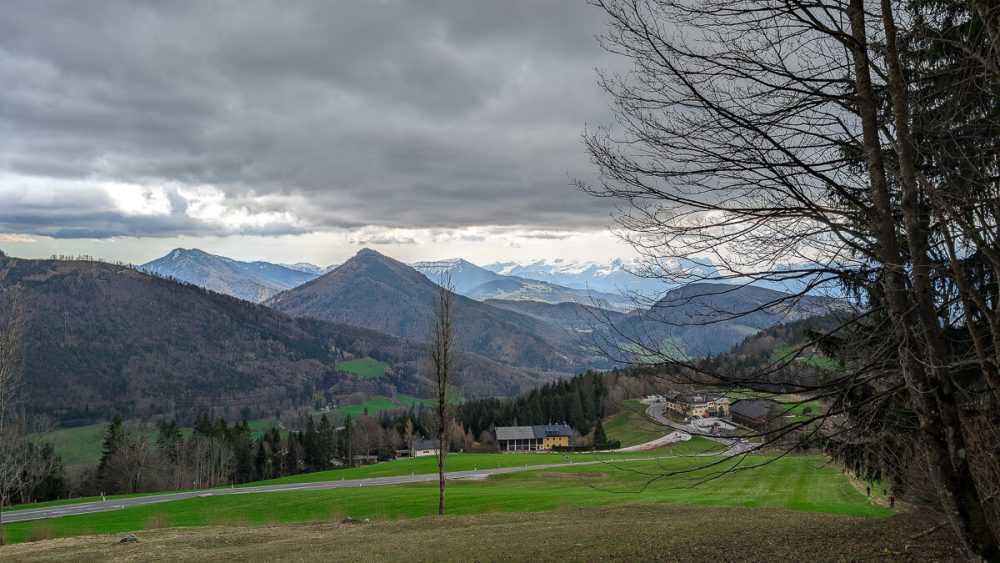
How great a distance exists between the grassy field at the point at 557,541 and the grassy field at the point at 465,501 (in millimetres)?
6420

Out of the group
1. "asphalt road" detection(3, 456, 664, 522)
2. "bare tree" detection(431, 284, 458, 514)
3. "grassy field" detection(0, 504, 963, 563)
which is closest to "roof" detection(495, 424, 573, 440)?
"asphalt road" detection(3, 456, 664, 522)

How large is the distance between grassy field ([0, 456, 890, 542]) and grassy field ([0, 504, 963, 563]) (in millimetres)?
6420

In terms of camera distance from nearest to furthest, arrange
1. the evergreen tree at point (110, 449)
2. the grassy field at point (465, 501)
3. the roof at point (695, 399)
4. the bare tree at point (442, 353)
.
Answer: the roof at point (695, 399)
the bare tree at point (442, 353)
the grassy field at point (465, 501)
the evergreen tree at point (110, 449)

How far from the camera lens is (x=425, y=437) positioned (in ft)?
324

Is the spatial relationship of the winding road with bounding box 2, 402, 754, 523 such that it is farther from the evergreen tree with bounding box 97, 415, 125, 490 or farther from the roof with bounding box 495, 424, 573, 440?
the roof with bounding box 495, 424, 573, 440

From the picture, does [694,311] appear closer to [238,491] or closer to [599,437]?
[238,491]

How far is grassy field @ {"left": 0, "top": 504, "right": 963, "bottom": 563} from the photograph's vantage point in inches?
393

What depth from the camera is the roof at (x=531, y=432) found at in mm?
92125

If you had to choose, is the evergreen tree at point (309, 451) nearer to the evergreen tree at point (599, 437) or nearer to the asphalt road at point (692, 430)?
the evergreen tree at point (599, 437)

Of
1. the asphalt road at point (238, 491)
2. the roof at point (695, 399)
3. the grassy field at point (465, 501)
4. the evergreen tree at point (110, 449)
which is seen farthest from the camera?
the evergreen tree at point (110, 449)

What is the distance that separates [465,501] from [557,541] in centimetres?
2139

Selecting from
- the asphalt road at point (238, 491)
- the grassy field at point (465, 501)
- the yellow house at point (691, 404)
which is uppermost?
the yellow house at point (691, 404)

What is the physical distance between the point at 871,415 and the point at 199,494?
181 feet

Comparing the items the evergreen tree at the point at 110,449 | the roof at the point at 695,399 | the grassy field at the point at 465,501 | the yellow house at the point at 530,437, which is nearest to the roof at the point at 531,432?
the yellow house at the point at 530,437
